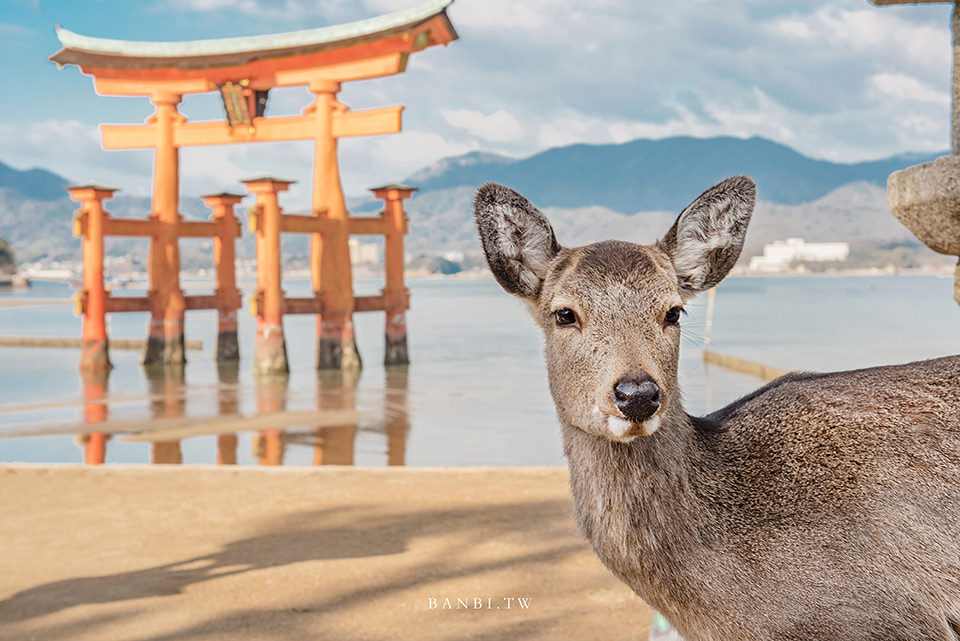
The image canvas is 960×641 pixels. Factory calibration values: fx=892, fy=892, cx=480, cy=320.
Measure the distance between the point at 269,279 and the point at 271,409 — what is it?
4665 millimetres

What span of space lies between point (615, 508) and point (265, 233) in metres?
18.2

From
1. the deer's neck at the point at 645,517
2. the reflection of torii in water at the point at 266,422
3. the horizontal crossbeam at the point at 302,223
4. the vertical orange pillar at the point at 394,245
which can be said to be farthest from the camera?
the vertical orange pillar at the point at 394,245

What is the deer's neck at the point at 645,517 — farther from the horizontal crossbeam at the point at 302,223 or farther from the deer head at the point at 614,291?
the horizontal crossbeam at the point at 302,223

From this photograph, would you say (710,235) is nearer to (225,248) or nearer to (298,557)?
(298,557)

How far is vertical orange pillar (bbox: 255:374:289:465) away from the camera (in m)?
12.2

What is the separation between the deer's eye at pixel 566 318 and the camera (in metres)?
2.83

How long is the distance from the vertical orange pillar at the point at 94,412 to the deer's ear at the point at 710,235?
9697 mm

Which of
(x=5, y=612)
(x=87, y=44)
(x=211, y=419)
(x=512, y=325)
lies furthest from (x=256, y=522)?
(x=512, y=325)

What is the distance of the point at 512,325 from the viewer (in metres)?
49.1

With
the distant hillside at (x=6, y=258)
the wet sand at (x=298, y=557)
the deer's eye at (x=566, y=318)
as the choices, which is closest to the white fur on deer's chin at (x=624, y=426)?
the deer's eye at (x=566, y=318)

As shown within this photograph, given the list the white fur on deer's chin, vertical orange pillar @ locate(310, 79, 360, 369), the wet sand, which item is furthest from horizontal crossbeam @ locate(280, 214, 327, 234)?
the white fur on deer's chin

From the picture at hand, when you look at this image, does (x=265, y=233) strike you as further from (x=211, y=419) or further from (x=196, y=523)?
(x=196, y=523)

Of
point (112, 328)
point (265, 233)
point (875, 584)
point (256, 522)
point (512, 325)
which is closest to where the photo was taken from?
point (875, 584)

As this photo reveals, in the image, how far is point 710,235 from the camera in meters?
2.95
